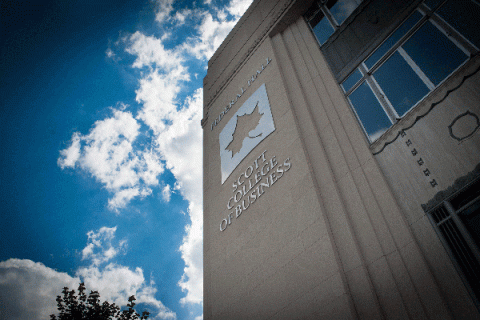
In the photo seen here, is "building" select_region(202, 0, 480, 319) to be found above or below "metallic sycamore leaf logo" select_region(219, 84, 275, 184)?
below

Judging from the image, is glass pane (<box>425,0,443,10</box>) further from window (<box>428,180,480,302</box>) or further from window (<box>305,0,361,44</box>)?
window (<box>428,180,480,302</box>)

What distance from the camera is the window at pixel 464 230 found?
552 centimetres

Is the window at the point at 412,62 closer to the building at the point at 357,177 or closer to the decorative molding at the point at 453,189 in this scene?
the building at the point at 357,177

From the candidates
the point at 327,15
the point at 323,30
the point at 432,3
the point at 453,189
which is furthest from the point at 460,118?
the point at 327,15

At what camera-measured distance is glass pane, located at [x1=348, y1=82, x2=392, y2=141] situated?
332 inches

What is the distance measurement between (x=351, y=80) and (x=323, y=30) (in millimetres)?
3996

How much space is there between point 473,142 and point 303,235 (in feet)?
15.2

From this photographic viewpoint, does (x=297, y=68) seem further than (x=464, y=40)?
Yes

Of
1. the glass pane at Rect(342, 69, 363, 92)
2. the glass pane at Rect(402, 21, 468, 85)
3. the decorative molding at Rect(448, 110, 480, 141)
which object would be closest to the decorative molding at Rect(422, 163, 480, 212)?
the decorative molding at Rect(448, 110, 480, 141)

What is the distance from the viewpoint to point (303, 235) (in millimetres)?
8469

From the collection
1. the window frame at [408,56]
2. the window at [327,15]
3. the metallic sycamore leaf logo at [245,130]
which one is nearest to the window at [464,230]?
the window frame at [408,56]

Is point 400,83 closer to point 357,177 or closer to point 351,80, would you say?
point 351,80

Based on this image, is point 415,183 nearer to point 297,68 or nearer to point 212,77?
point 297,68

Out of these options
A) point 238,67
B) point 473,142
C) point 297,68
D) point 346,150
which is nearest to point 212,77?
point 238,67
